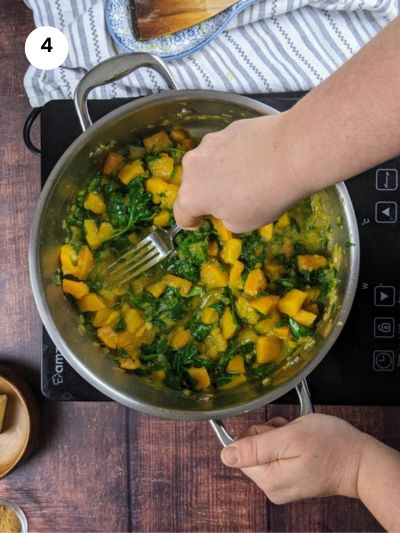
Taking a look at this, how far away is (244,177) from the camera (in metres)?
0.71

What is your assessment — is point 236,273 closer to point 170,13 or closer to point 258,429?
point 258,429

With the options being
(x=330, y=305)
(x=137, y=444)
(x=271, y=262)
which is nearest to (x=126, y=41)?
(x=271, y=262)

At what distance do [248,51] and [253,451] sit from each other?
28.4 inches

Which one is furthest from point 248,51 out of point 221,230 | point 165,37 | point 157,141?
point 221,230

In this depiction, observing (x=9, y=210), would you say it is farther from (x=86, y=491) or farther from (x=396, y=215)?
(x=396, y=215)

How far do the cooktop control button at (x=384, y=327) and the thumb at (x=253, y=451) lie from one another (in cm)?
27

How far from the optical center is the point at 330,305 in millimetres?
1048

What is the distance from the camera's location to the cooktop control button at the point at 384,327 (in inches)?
43.7

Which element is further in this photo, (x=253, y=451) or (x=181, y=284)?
(x=181, y=284)

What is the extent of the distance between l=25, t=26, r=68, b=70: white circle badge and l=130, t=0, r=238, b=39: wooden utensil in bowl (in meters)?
0.15

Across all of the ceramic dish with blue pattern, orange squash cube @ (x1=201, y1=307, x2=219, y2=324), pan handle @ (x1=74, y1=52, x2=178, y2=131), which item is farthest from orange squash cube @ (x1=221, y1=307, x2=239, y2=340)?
the ceramic dish with blue pattern

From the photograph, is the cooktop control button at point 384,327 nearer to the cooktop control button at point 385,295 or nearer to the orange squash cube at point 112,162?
the cooktop control button at point 385,295

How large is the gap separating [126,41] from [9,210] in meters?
0.40

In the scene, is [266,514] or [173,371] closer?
[173,371]
